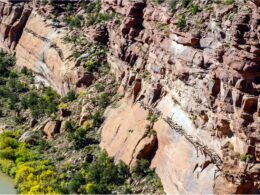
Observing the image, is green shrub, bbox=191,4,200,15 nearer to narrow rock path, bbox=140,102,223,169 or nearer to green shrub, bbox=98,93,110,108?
narrow rock path, bbox=140,102,223,169

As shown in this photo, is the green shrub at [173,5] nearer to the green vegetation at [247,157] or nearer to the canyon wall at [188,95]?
the canyon wall at [188,95]

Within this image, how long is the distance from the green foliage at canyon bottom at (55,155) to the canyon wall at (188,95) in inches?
59.2

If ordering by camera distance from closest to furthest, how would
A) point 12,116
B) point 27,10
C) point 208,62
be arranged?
point 208,62 < point 12,116 < point 27,10

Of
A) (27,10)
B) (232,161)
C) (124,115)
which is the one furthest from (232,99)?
(27,10)

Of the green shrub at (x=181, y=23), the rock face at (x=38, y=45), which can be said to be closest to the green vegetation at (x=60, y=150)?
the rock face at (x=38, y=45)

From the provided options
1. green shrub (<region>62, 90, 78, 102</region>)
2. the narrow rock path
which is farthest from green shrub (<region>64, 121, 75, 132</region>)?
the narrow rock path

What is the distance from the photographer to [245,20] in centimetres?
4241

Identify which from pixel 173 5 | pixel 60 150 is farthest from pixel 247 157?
pixel 60 150

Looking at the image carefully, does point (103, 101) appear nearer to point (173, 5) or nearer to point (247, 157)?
point (173, 5)

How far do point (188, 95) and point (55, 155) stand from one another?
17.4 m

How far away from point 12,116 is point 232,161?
36766mm

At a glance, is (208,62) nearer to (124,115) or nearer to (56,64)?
(124,115)

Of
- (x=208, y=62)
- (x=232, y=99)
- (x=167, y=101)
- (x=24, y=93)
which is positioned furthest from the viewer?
(x=24, y=93)

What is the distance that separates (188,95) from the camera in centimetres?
4738
